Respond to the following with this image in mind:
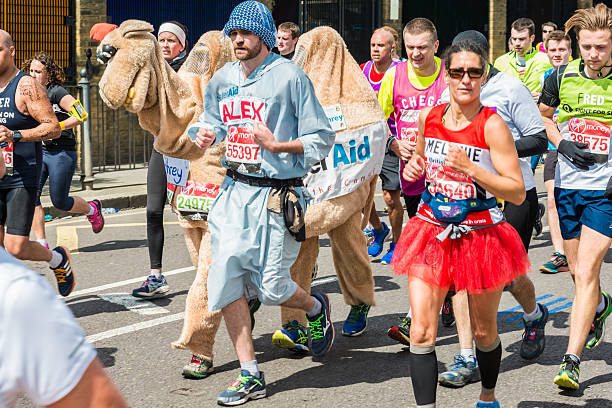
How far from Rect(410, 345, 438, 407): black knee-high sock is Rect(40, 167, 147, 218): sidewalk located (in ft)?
25.3

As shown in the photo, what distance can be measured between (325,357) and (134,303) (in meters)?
1.88

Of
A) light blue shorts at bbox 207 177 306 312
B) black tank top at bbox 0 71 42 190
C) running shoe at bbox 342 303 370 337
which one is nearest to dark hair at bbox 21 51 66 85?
black tank top at bbox 0 71 42 190

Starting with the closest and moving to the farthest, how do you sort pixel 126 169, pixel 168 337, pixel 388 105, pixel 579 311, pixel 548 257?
pixel 579 311, pixel 168 337, pixel 388 105, pixel 548 257, pixel 126 169

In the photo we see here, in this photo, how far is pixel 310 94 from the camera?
478 centimetres

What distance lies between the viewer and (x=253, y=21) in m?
4.72

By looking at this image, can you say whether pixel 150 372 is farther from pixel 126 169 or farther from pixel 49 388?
pixel 126 169

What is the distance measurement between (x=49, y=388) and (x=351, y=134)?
4.08 m

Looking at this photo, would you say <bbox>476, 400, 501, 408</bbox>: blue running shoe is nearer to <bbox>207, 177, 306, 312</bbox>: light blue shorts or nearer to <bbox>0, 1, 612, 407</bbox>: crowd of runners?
<bbox>0, 1, 612, 407</bbox>: crowd of runners

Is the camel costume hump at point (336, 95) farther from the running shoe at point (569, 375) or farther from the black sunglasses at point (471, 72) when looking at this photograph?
the running shoe at point (569, 375)

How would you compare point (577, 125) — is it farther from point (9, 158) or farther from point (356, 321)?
point (9, 158)

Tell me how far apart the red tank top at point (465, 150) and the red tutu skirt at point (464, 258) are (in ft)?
0.23

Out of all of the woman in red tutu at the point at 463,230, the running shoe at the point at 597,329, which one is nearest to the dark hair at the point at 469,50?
the woman in red tutu at the point at 463,230

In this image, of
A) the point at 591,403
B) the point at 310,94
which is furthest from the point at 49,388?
the point at 591,403

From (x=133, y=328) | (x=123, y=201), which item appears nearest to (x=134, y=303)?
(x=133, y=328)
